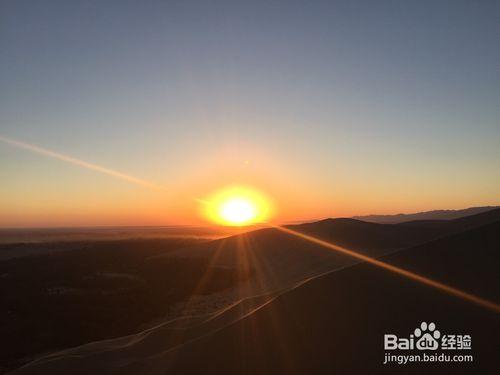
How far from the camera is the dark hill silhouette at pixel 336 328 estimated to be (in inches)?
195

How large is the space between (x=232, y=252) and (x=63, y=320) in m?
20.4

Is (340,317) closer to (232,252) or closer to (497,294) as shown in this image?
(497,294)

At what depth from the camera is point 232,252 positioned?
31969 mm

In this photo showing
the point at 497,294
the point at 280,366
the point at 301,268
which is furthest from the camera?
the point at 301,268

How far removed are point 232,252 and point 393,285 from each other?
26.3 m

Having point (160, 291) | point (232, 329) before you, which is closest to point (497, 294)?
point (232, 329)

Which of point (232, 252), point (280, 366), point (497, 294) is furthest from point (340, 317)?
point (232, 252)

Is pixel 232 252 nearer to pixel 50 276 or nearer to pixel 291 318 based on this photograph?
pixel 50 276

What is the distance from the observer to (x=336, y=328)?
548cm

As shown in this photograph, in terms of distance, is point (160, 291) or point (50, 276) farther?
point (50, 276)

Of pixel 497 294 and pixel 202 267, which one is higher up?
pixel 497 294

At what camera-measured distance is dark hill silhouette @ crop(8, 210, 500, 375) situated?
16.2ft

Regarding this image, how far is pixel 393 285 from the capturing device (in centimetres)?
625

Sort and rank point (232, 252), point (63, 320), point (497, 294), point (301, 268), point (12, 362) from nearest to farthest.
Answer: point (497, 294), point (12, 362), point (63, 320), point (301, 268), point (232, 252)
